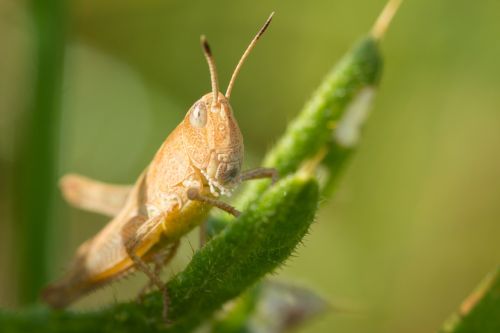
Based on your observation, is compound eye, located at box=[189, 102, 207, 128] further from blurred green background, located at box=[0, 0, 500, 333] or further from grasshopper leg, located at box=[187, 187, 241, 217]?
blurred green background, located at box=[0, 0, 500, 333]

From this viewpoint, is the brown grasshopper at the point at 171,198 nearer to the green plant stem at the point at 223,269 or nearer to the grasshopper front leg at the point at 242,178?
the grasshopper front leg at the point at 242,178

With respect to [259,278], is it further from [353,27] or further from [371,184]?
[353,27]

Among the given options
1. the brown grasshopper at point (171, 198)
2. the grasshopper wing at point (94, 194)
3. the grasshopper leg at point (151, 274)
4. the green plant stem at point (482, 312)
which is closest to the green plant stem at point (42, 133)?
the grasshopper wing at point (94, 194)

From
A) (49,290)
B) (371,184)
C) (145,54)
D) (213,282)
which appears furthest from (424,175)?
(213,282)

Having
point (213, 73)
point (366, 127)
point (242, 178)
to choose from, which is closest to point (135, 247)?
point (242, 178)

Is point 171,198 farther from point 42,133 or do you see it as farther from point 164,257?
point 42,133
